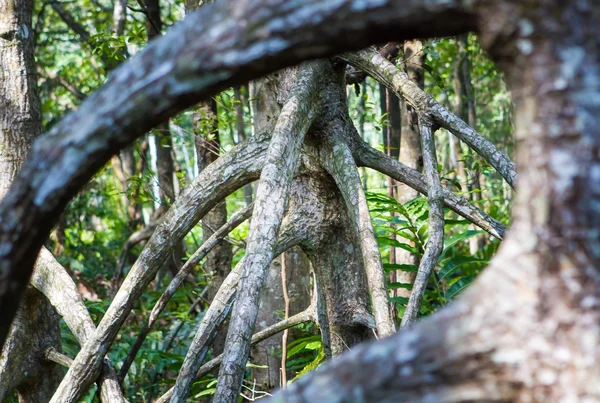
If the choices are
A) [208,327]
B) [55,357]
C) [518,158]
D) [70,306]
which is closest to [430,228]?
[208,327]

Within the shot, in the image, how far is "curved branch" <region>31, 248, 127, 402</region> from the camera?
335cm

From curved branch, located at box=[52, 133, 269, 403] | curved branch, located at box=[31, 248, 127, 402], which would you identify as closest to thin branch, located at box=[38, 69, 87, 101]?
curved branch, located at box=[31, 248, 127, 402]

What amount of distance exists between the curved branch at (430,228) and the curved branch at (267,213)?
0.52 metres

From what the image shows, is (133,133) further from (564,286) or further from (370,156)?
(370,156)

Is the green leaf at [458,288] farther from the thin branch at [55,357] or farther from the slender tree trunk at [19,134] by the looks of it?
the slender tree trunk at [19,134]

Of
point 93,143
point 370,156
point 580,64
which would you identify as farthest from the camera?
point 370,156

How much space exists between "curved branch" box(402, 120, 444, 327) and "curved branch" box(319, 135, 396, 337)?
0.11m

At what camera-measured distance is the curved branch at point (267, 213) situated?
7.32 feet

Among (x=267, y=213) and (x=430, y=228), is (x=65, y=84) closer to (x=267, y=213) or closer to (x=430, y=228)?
(x=267, y=213)

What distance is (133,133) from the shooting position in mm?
1377

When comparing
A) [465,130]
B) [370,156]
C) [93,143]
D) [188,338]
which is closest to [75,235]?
[188,338]

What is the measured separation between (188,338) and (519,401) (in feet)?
19.0

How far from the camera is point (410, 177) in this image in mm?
3350

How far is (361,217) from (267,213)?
45cm
